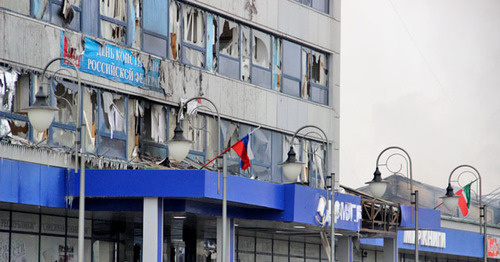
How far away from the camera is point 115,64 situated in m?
30.9

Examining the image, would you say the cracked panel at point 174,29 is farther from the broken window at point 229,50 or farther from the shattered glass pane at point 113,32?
the broken window at point 229,50

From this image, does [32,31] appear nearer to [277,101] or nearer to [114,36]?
[114,36]

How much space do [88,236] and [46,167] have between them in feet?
13.4

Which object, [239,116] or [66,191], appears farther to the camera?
[239,116]

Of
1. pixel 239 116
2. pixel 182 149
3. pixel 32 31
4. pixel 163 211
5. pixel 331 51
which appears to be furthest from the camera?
pixel 331 51

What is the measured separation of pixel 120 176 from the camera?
28.3m

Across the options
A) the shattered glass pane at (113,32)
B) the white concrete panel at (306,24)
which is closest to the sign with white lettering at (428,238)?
the white concrete panel at (306,24)

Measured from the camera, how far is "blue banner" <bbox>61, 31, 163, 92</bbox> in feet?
96.7

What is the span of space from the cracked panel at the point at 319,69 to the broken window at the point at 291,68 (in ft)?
4.14

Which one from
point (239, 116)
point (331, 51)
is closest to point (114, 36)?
point (239, 116)

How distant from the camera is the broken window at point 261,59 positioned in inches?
1491

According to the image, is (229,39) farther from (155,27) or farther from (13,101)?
(13,101)

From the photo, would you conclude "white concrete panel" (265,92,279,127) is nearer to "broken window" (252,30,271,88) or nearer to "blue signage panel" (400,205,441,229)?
"broken window" (252,30,271,88)

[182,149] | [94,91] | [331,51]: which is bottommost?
[182,149]
